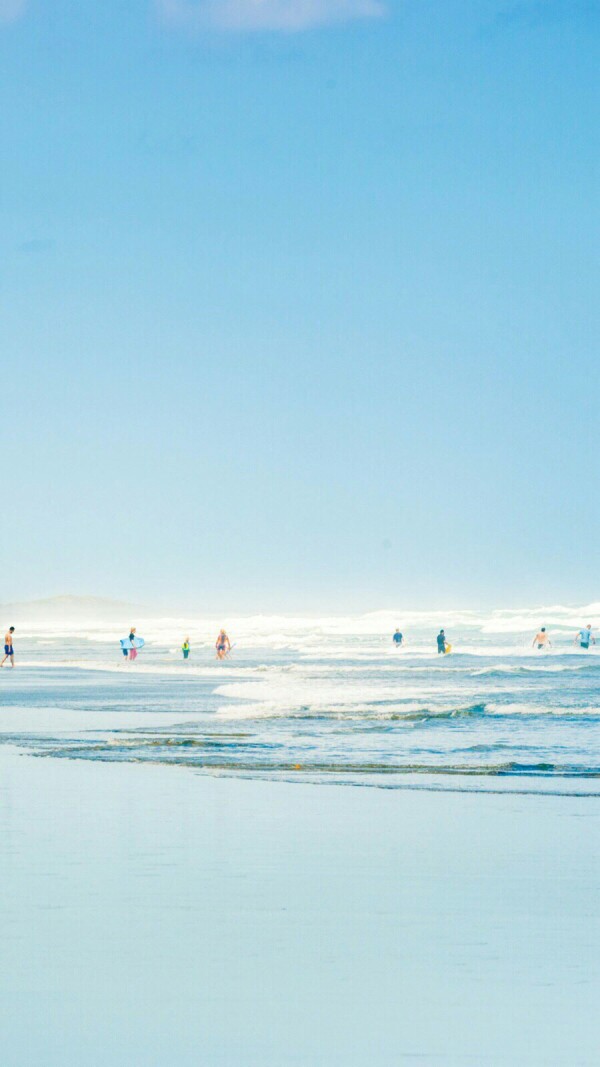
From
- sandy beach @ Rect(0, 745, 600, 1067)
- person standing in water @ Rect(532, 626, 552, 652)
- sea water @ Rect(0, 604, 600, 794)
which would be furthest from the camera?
person standing in water @ Rect(532, 626, 552, 652)

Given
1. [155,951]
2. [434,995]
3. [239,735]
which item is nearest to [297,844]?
[155,951]

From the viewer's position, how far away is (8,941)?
668cm

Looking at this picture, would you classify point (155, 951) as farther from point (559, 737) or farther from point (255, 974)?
point (559, 737)

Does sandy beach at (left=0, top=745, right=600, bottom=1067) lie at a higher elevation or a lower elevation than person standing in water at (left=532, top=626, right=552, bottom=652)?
lower

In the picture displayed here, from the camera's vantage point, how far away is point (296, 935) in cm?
689

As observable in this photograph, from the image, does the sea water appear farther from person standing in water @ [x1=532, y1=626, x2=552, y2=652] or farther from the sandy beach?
person standing in water @ [x1=532, y1=626, x2=552, y2=652]

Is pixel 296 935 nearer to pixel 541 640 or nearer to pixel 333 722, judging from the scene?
pixel 333 722

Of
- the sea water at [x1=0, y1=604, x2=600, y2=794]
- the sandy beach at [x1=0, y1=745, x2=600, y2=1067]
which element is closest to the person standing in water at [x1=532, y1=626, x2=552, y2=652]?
the sea water at [x1=0, y1=604, x2=600, y2=794]

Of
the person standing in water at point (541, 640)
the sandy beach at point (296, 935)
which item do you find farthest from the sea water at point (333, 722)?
the person standing in water at point (541, 640)

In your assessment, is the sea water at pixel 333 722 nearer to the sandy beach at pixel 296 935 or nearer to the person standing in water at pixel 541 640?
the sandy beach at pixel 296 935

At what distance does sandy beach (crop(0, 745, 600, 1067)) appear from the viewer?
205 inches

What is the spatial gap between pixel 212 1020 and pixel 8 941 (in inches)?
67.5

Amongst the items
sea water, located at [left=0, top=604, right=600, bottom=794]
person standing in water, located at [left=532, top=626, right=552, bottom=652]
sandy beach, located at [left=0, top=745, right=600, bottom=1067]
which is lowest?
sandy beach, located at [left=0, top=745, right=600, bottom=1067]

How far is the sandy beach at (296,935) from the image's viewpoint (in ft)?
17.1
